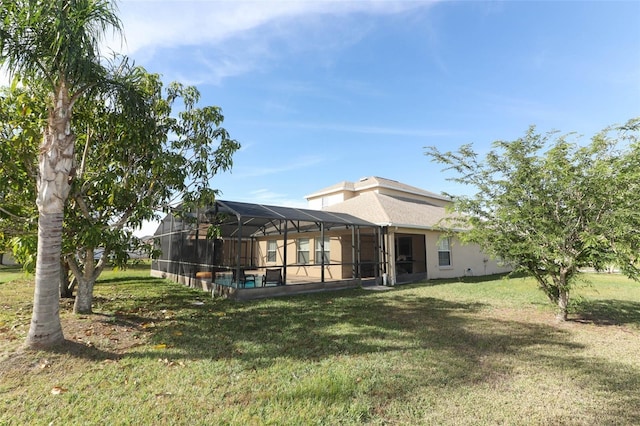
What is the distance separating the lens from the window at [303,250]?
18.3m

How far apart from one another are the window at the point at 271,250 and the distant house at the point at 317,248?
7 centimetres

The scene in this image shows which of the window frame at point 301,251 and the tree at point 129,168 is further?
the window frame at point 301,251

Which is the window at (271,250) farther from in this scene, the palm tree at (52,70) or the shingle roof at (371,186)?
the palm tree at (52,70)

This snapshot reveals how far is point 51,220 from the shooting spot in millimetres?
5355

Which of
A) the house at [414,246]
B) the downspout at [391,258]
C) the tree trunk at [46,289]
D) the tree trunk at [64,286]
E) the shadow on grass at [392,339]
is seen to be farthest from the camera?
the house at [414,246]

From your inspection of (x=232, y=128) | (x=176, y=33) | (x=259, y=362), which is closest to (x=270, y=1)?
(x=176, y=33)

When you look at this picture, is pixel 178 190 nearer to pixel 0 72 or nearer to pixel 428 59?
pixel 0 72

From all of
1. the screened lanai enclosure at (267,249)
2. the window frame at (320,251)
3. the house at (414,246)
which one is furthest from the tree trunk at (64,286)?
the house at (414,246)

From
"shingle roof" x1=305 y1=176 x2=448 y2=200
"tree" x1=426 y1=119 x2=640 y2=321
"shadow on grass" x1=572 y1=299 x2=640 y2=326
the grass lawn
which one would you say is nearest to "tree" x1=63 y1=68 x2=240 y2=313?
the grass lawn

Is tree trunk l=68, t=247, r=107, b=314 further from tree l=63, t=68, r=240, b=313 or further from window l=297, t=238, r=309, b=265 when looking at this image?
window l=297, t=238, r=309, b=265

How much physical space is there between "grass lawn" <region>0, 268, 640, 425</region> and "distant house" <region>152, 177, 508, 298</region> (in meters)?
4.34

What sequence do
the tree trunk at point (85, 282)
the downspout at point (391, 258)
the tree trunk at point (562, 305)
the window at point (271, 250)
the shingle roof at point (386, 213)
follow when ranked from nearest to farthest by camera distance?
the tree trunk at point (562, 305) < the tree trunk at point (85, 282) < the downspout at point (391, 258) < the shingle roof at point (386, 213) < the window at point (271, 250)

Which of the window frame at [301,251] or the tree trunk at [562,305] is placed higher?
the window frame at [301,251]

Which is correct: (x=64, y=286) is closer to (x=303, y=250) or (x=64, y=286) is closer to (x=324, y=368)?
(x=324, y=368)
